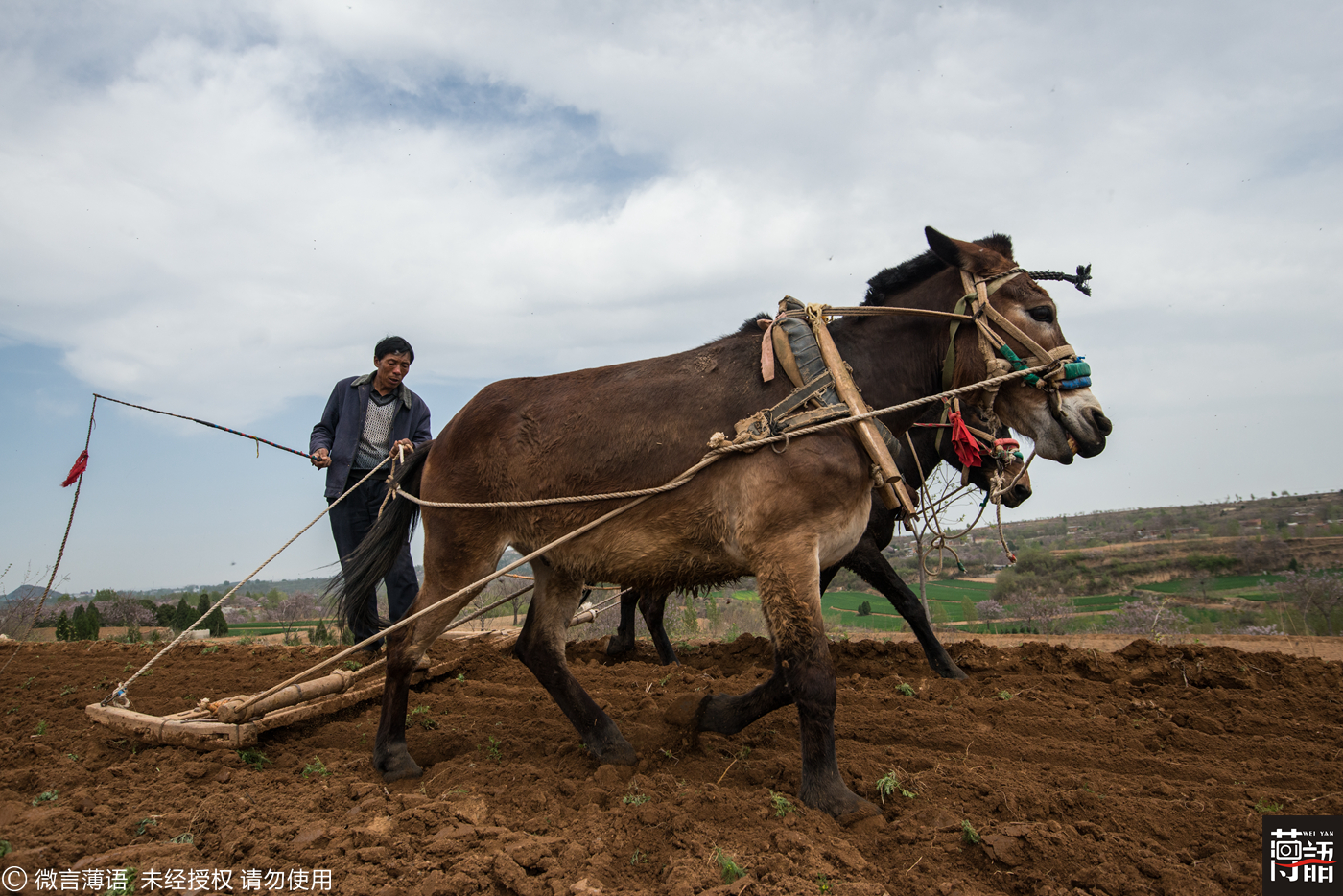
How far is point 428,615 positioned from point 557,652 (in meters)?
0.71

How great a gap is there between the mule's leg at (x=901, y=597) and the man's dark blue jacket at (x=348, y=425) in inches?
133

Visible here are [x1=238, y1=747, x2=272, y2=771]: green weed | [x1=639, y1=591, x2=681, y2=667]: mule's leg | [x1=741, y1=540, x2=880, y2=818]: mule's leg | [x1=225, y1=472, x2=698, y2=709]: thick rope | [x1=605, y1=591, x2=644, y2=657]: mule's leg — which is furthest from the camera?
[x1=605, y1=591, x2=644, y2=657]: mule's leg

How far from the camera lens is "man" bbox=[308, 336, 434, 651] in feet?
18.2

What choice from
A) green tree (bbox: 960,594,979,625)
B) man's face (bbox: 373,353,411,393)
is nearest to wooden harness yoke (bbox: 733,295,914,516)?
man's face (bbox: 373,353,411,393)

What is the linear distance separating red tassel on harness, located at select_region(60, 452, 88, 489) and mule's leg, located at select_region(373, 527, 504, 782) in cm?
209

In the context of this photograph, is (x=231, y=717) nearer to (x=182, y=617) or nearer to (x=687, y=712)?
(x=687, y=712)

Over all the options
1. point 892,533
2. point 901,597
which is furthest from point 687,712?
point 892,533

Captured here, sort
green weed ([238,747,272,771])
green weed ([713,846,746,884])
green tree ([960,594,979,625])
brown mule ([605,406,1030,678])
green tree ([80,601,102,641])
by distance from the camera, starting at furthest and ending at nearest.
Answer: green tree ([960,594,979,625]), green tree ([80,601,102,641]), brown mule ([605,406,1030,678]), green weed ([238,747,272,771]), green weed ([713,846,746,884])

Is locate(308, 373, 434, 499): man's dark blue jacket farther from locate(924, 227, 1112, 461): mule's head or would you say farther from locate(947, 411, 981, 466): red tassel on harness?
locate(924, 227, 1112, 461): mule's head

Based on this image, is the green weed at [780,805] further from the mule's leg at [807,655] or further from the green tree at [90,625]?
the green tree at [90,625]

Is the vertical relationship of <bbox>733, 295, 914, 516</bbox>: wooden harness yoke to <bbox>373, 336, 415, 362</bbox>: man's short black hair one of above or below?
below

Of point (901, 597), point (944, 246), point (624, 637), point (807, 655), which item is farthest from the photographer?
point (624, 637)

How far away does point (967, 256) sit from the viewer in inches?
130

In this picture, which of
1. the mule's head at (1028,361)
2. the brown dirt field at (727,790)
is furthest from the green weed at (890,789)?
the mule's head at (1028,361)
